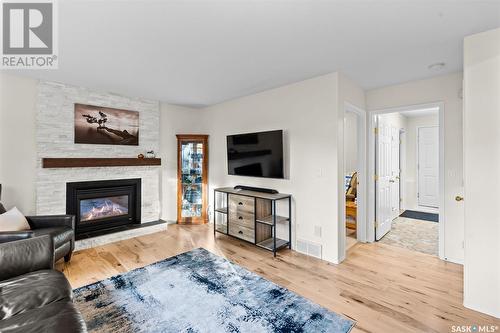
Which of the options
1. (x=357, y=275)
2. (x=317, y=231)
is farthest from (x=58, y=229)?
(x=357, y=275)

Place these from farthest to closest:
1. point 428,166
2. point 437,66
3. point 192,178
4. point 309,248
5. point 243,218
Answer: point 428,166, point 192,178, point 243,218, point 309,248, point 437,66

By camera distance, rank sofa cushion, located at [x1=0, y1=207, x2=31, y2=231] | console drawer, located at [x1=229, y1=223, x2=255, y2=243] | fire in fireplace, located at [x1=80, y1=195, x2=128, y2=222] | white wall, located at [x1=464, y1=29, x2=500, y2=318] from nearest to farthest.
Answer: white wall, located at [x1=464, y1=29, x2=500, y2=318] < sofa cushion, located at [x1=0, y1=207, x2=31, y2=231] < console drawer, located at [x1=229, y1=223, x2=255, y2=243] < fire in fireplace, located at [x1=80, y1=195, x2=128, y2=222]

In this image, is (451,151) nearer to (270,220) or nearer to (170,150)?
(270,220)

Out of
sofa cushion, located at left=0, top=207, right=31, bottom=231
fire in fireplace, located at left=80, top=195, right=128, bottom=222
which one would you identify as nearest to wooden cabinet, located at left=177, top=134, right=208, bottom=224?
fire in fireplace, located at left=80, top=195, right=128, bottom=222

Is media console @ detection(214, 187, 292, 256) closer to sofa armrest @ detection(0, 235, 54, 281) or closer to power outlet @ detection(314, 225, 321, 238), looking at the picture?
power outlet @ detection(314, 225, 321, 238)

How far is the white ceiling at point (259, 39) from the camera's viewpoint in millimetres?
1753

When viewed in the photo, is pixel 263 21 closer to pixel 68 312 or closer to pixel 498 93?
pixel 498 93

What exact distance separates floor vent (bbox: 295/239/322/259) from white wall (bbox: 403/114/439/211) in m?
4.20

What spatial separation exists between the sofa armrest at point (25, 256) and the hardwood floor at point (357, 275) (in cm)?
70

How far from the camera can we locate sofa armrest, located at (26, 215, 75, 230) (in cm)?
291

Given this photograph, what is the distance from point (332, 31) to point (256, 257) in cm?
276

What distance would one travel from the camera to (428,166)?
6023 millimetres

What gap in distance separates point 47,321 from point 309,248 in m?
2.80

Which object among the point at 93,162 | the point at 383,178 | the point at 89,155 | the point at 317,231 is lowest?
the point at 317,231
